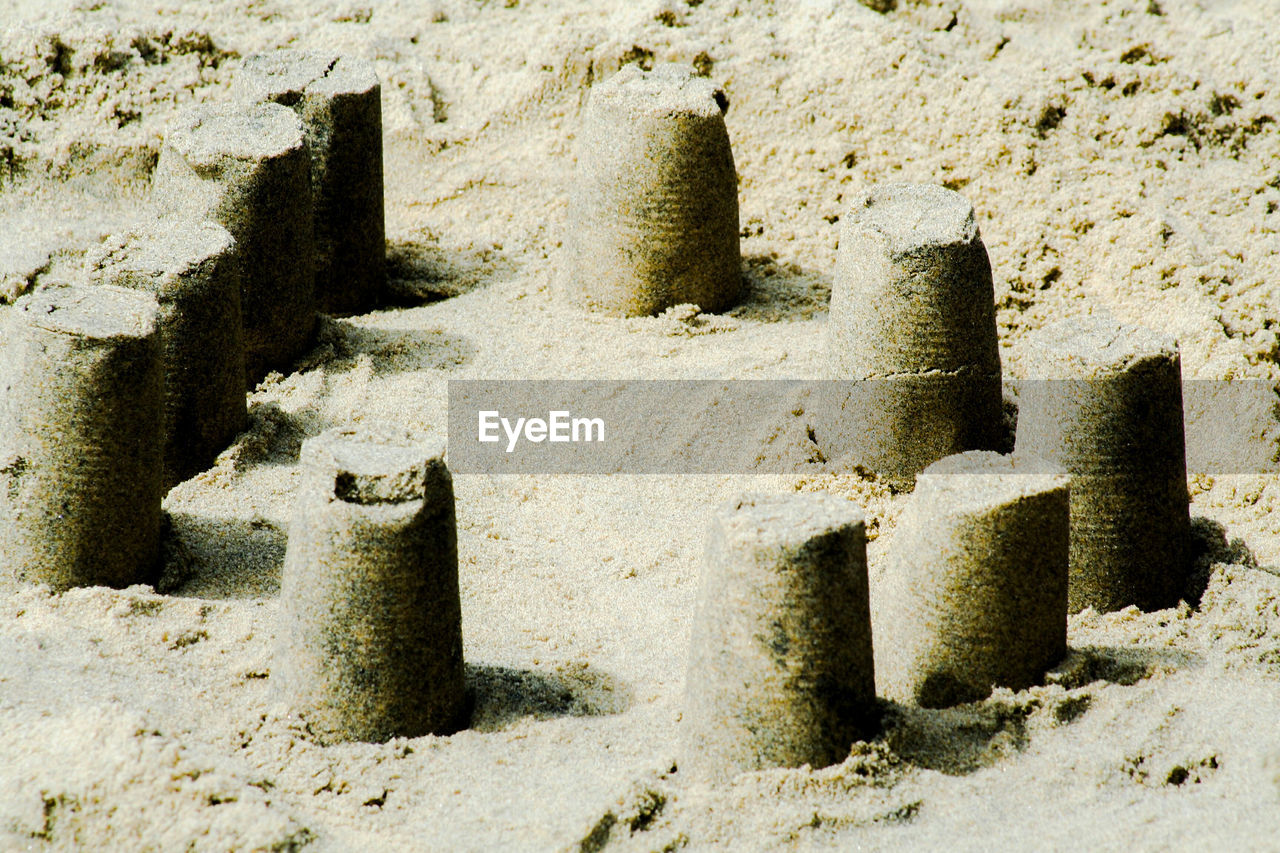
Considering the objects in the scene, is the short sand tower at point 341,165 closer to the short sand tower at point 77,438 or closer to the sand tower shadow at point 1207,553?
the short sand tower at point 77,438

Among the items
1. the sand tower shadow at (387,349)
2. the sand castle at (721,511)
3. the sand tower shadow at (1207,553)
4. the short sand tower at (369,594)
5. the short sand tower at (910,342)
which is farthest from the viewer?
the sand tower shadow at (387,349)

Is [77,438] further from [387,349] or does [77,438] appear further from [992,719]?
[992,719]

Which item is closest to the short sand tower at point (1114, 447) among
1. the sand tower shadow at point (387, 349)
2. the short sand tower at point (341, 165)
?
the sand tower shadow at point (387, 349)

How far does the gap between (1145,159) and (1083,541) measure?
9.44 ft

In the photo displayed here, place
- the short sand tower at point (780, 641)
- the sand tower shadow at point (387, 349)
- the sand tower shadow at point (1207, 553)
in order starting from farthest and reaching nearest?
the sand tower shadow at point (387, 349) → the sand tower shadow at point (1207, 553) → the short sand tower at point (780, 641)

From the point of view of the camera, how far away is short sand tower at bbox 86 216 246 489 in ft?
18.1

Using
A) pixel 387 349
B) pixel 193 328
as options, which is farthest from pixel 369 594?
pixel 387 349

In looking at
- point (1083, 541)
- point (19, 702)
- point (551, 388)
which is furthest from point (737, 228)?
point (19, 702)

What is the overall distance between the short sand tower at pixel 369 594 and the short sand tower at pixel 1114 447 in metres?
1.86

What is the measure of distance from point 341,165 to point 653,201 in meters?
1.42

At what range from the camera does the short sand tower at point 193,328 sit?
5512mm

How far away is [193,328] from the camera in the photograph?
218 inches

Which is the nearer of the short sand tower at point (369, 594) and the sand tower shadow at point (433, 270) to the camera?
the short sand tower at point (369, 594)

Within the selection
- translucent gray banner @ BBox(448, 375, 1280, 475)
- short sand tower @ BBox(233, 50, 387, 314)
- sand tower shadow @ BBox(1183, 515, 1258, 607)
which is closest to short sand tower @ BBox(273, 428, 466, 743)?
translucent gray banner @ BBox(448, 375, 1280, 475)
